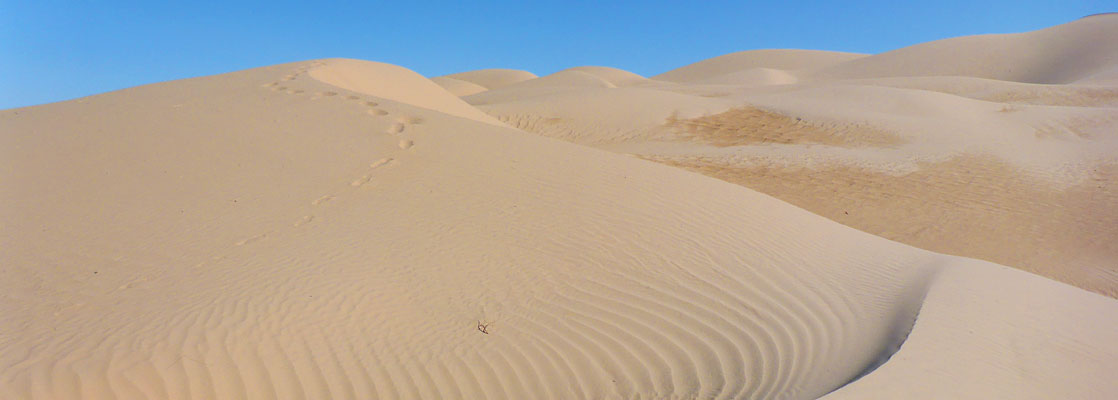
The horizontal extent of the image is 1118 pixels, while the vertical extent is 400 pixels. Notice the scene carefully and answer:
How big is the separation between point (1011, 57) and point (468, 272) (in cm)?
5813

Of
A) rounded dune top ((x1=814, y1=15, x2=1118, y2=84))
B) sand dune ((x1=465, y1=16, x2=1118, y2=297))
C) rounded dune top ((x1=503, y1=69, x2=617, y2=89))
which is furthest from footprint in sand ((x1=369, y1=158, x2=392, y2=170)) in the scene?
rounded dune top ((x1=814, y1=15, x2=1118, y2=84))

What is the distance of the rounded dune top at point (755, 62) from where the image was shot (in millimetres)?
63625

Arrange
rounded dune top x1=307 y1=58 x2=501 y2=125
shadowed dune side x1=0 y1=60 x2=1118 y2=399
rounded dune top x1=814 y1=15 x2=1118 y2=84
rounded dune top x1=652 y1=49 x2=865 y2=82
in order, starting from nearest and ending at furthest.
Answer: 1. shadowed dune side x1=0 y1=60 x2=1118 y2=399
2. rounded dune top x1=307 y1=58 x2=501 y2=125
3. rounded dune top x1=814 y1=15 x2=1118 y2=84
4. rounded dune top x1=652 y1=49 x2=865 y2=82

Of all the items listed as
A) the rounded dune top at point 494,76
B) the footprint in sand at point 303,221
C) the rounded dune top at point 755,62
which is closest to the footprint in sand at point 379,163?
the footprint in sand at point 303,221

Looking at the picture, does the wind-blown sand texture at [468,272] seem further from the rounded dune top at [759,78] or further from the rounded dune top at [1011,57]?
the rounded dune top at [1011,57]

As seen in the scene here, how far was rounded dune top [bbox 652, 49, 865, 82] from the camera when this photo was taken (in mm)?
63625

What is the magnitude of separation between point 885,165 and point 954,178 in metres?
1.35

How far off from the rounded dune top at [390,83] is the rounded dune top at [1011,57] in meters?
41.9

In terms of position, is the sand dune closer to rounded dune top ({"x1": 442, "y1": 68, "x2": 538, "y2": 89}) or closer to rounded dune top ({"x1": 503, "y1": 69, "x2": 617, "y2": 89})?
rounded dune top ({"x1": 503, "y1": 69, "x2": 617, "y2": 89})

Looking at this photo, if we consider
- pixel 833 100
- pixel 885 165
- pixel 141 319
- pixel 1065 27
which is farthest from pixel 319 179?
pixel 1065 27

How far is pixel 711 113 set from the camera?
19422mm

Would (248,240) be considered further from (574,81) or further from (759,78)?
(574,81)

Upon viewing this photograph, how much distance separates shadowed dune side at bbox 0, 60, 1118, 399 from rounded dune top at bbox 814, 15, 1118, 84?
49.3 metres

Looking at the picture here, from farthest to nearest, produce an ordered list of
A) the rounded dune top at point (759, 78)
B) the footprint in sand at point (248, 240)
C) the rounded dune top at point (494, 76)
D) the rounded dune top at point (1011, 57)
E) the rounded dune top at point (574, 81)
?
the rounded dune top at point (494, 76) < the rounded dune top at point (574, 81) < the rounded dune top at point (759, 78) < the rounded dune top at point (1011, 57) < the footprint in sand at point (248, 240)
